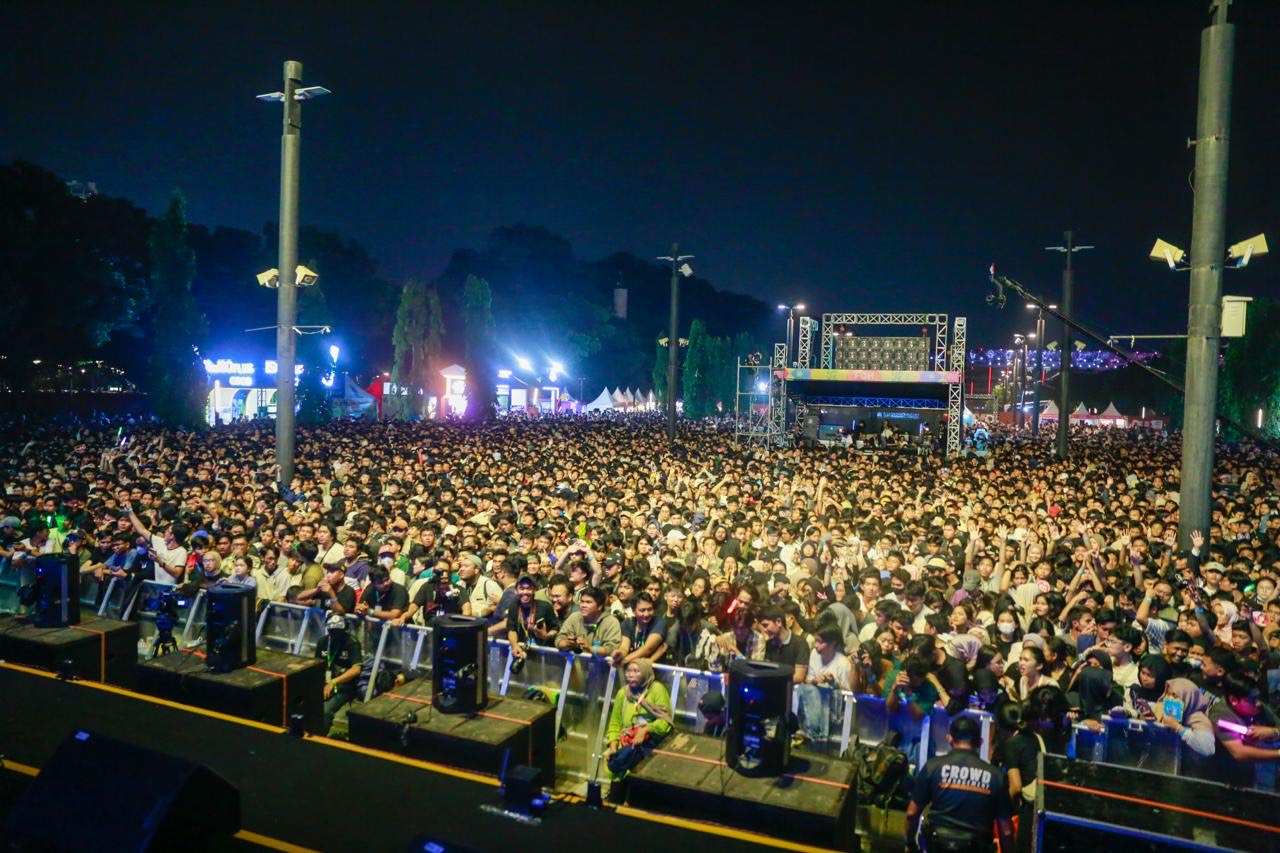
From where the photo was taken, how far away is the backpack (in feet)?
17.5

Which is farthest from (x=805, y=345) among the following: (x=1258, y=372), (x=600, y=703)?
(x=1258, y=372)

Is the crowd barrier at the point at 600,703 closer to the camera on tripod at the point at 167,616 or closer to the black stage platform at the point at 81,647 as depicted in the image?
the camera on tripod at the point at 167,616

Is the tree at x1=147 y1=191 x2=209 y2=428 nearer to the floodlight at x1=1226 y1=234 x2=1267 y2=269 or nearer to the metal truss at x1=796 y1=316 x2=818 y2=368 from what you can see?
the metal truss at x1=796 y1=316 x2=818 y2=368

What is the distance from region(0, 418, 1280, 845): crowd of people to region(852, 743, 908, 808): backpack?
1.26 ft

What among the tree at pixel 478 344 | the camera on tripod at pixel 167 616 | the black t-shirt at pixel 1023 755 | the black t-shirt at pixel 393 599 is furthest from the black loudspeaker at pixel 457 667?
the tree at pixel 478 344

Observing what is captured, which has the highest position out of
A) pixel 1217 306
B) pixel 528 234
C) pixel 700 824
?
pixel 528 234

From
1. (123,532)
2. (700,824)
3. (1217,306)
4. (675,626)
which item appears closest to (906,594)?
(675,626)

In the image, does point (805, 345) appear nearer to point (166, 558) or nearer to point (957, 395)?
point (957, 395)

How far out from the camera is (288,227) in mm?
13219

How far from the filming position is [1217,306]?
33.0 feet

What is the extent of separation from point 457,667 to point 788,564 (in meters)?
6.03

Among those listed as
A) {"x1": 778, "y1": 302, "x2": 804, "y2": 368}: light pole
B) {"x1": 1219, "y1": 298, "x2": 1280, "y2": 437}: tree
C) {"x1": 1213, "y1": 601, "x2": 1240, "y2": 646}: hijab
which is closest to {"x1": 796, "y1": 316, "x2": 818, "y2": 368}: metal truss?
{"x1": 778, "y1": 302, "x2": 804, "y2": 368}: light pole

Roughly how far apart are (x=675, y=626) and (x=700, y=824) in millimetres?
2842

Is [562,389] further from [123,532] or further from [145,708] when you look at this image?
[145,708]
